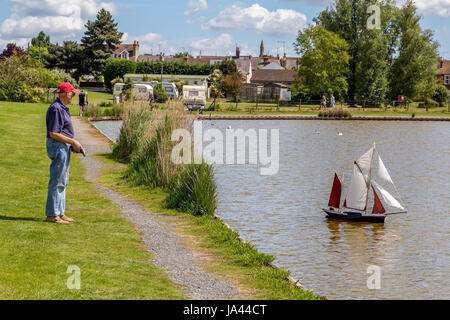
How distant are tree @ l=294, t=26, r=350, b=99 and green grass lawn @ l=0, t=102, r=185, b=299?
6318 cm

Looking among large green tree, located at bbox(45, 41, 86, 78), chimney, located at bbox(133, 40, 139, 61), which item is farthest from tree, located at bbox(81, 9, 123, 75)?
chimney, located at bbox(133, 40, 139, 61)

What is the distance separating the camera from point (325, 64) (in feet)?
255

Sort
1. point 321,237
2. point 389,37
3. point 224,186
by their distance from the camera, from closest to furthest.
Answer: point 321,237
point 224,186
point 389,37

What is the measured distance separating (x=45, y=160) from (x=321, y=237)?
1146 centimetres

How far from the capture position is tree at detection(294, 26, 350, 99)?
252ft

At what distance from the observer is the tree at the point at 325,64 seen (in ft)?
252

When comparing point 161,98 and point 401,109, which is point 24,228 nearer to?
point 161,98

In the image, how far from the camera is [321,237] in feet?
46.2

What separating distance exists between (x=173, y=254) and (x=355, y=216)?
275 inches

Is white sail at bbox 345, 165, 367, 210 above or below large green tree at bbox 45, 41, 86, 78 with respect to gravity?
below

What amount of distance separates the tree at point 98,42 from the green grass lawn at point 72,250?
299 feet

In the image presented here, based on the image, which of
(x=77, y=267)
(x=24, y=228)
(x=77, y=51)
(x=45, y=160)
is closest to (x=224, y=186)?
(x=45, y=160)

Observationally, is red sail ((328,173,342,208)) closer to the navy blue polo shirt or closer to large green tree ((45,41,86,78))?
the navy blue polo shirt
